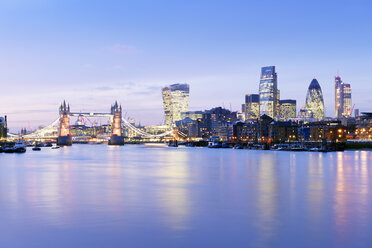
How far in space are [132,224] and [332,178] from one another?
855 inches

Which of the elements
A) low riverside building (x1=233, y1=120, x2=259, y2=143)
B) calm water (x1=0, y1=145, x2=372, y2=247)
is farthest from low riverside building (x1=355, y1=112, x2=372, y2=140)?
calm water (x1=0, y1=145, x2=372, y2=247)

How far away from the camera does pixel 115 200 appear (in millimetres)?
21641

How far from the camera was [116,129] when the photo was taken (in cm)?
16125

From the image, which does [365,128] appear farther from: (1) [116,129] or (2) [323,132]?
(1) [116,129]

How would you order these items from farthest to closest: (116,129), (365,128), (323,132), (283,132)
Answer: (116,129), (283,132), (323,132), (365,128)

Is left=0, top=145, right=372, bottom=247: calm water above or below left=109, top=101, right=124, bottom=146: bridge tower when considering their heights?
below

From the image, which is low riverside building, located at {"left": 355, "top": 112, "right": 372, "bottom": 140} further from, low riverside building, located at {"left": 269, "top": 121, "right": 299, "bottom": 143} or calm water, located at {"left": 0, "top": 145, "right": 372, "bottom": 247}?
calm water, located at {"left": 0, "top": 145, "right": 372, "bottom": 247}

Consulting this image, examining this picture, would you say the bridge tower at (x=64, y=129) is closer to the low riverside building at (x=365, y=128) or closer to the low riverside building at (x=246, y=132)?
the low riverside building at (x=246, y=132)

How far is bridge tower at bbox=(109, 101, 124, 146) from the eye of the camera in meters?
159

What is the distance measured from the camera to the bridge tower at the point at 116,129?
159m

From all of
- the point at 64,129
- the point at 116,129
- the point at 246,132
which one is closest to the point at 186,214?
the point at 246,132

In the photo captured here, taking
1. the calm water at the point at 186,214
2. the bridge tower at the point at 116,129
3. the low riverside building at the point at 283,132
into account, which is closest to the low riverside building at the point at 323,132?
the low riverside building at the point at 283,132

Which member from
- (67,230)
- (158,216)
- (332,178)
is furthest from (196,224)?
(332,178)

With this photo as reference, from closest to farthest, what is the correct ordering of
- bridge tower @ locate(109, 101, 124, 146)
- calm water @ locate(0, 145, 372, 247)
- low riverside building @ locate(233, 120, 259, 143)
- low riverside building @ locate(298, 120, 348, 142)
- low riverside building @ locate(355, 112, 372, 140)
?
calm water @ locate(0, 145, 372, 247)
low riverside building @ locate(355, 112, 372, 140)
low riverside building @ locate(298, 120, 348, 142)
low riverside building @ locate(233, 120, 259, 143)
bridge tower @ locate(109, 101, 124, 146)
